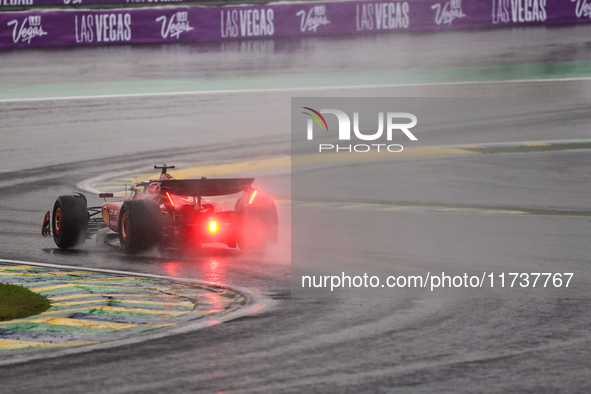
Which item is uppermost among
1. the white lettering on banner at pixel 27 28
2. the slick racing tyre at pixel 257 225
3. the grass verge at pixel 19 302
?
the white lettering on banner at pixel 27 28

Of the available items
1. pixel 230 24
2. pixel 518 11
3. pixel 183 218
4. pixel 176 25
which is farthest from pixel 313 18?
pixel 183 218

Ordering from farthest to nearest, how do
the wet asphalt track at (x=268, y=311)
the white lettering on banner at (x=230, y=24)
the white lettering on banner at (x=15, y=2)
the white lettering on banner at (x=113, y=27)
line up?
the white lettering on banner at (x=230, y=24) < the white lettering on banner at (x=113, y=27) < the white lettering on banner at (x=15, y=2) < the wet asphalt track at (x=268, y=311)

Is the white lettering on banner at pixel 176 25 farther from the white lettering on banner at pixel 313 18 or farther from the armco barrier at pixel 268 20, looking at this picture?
the white lettering on banner at pixel 313 18

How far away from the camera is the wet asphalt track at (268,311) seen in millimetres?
6645

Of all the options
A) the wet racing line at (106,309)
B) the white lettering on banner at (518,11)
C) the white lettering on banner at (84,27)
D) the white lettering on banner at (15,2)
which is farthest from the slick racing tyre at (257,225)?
the white lettering on banner at (518,11)

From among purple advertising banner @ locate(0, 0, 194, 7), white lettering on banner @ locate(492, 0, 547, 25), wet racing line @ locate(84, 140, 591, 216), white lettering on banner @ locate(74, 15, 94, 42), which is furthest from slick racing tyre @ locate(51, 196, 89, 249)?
white lettering on banner @ locate(492, 0, 547, 25)

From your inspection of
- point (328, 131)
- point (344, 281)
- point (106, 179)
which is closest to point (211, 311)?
point (344, 281)

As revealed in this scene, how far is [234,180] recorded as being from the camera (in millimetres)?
12227

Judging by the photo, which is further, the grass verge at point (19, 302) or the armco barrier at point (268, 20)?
the armco barrier at point (268, 20)

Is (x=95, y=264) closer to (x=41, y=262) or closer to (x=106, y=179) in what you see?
(x=41, y=262)

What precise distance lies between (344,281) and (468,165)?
10696 mm

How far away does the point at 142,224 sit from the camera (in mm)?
12000

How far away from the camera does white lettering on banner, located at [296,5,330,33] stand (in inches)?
1140

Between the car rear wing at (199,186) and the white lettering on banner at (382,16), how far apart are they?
1777 cm
